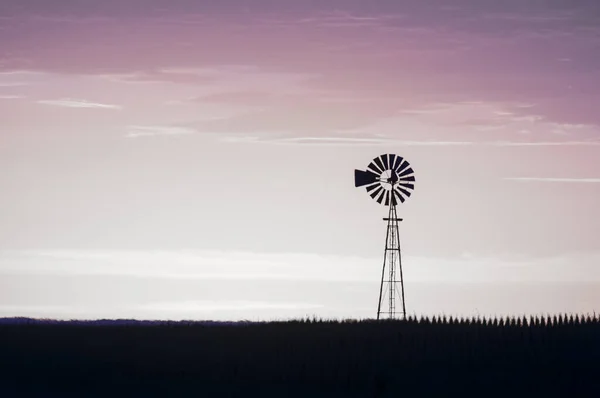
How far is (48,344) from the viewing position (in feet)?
161

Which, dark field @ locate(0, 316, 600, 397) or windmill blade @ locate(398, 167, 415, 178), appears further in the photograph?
windmill blade @ locate(398, 167, 415, 178)

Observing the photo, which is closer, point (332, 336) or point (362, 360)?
point (362, 360)

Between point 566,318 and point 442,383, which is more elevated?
point 566,318

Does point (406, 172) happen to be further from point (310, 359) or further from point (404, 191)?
point (310, 359)

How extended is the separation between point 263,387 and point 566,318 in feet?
68.5

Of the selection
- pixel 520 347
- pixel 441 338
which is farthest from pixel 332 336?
pixel 520 347

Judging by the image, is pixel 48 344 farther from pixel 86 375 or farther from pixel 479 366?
pixel 479 366

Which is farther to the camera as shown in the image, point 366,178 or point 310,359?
point 366,178

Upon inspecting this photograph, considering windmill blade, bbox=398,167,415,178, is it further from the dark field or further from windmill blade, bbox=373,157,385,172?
the dark field

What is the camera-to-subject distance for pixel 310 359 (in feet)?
143

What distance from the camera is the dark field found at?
38031 millimetres

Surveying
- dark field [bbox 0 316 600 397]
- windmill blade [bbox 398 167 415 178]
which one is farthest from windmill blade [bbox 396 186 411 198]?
dark field [bbox 0 316 600 397]

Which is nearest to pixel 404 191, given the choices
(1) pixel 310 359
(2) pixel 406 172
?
(2) pixel 406 172

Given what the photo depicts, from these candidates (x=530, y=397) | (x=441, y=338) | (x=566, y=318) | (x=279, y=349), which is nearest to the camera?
(x=530, y=397)
